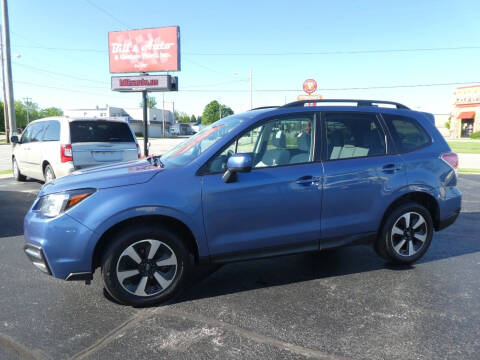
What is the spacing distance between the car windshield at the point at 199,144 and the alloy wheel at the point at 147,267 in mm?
789

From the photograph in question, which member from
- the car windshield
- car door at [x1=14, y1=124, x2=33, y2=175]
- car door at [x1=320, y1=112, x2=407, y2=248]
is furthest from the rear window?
car door at [x1=320, y1=112, x2=407, y2=248]

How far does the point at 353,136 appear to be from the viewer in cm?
392

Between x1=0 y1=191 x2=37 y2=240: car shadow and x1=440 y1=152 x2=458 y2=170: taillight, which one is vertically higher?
x1=440 y1=152 x2=458 y2=170: taillight

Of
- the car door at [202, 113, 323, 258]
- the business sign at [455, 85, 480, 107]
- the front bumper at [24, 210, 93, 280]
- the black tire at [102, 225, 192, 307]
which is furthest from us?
the business sign at [455, 85, 480, 107]

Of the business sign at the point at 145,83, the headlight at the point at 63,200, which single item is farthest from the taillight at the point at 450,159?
the business sign at the point at 145,83

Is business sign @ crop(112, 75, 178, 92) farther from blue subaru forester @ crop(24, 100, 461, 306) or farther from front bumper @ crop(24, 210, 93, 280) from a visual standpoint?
front bumper @ crop(24, 210, 93, 280)

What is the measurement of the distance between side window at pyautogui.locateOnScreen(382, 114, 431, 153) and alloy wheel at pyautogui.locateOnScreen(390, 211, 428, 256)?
0.76m

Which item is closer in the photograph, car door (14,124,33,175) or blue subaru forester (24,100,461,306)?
blue subaru forester (24,100,461,306)

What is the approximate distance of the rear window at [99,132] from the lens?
7.70 metres

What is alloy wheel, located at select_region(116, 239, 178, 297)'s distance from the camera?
3164mm

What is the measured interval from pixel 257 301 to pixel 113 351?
4.29ft

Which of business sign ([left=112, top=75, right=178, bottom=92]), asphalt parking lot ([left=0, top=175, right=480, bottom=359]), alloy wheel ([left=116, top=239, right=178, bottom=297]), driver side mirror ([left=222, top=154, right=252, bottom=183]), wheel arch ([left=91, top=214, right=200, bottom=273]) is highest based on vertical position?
business sign ([left=112, top=75, right=178, bottom=92])

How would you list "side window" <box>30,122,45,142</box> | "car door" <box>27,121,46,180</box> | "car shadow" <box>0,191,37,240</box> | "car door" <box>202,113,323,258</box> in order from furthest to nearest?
"side window" <box>30,122,45,142</box>
"car door" <box>27,121,46,180</box>
"car shadow" <box>0,191,37,240</box>
"car door" <box>202,113,323,258</box>

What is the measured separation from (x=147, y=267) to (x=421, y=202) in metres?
3.15
